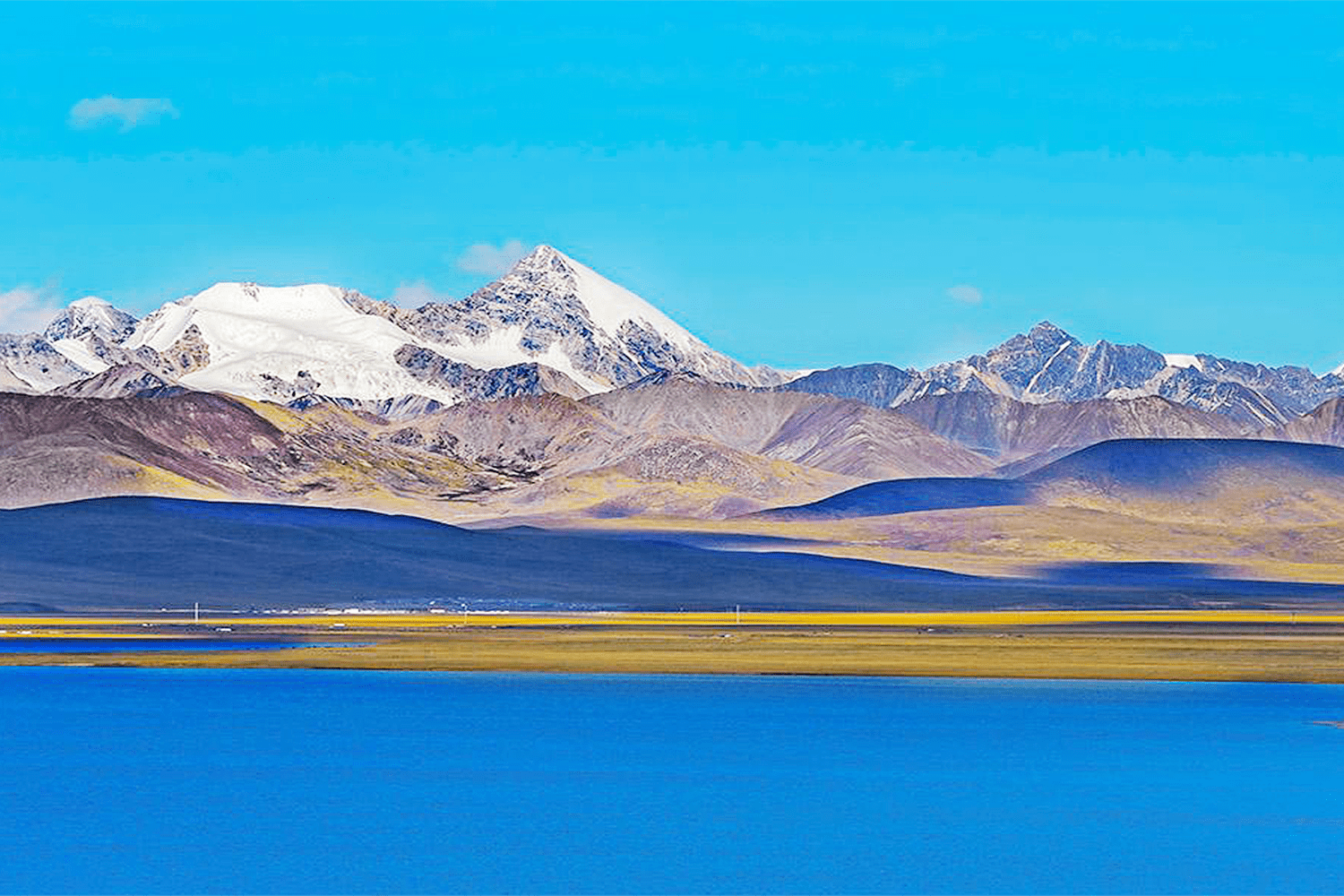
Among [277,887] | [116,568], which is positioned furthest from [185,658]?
[116,568]

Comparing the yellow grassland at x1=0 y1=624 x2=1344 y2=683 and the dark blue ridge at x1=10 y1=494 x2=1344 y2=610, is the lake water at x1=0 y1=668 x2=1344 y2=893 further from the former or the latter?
the dark blue ridge at x1=10 y1=494 x2=1344 y2=610

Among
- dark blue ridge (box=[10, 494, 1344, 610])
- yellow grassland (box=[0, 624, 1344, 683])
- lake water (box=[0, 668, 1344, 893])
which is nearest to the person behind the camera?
lake water (box=[0, 668, 1344, 893])

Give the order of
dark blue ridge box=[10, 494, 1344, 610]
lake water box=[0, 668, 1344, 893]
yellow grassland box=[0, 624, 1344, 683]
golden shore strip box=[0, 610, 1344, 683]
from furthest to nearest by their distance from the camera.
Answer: dark blue ridge box=[10, 494, 1344, 610], golden shore strip box=[0, 610, 1344, 683], yellow grassland box=[0, 624, 1344, 683], lake water box=[0, 668, 1344, 893]

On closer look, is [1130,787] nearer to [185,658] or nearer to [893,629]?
[185,658]

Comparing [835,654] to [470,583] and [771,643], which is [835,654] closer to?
[771,643]

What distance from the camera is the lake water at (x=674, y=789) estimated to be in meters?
40.2

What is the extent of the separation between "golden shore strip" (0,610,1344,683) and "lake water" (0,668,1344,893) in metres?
8.40

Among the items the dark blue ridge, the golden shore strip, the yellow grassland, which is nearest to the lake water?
the yellow grassland

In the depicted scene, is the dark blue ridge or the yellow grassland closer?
the yellow grassland

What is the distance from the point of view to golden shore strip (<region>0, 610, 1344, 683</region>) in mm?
86938

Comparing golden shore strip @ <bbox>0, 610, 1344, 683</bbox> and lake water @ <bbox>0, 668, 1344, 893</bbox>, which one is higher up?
golden shore strip @ <bbox>0, 610, 1344, 683</bbox>

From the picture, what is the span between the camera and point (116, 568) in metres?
184

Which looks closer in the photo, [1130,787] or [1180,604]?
[1130,787]

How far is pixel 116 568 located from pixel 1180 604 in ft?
277
